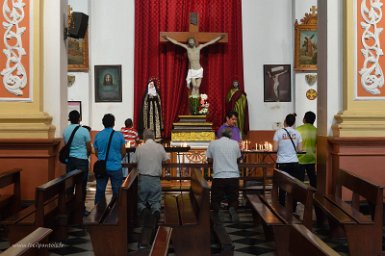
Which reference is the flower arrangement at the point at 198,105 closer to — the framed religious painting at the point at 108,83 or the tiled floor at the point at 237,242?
the framed religious painting at the point at 108,83

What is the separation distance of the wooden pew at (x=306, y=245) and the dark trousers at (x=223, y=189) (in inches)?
174

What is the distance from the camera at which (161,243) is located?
4.71m

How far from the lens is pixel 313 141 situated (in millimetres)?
9320

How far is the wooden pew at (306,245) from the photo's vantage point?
3.23 metres

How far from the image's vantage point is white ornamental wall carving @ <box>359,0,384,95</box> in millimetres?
8438

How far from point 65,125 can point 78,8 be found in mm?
6990

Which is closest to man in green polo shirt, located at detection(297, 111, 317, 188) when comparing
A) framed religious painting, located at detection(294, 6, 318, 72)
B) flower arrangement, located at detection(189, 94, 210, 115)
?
flower arrangement, located at detection(189, 94, 210, 115)

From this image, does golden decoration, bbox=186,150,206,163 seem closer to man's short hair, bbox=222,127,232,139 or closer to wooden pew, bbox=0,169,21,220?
man's short hair, bbox=222,127,232,139

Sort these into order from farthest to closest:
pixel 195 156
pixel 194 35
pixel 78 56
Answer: pixel 78 56 < pixel 194 35 < pixel 195 156

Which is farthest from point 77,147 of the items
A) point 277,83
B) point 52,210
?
point 277,83

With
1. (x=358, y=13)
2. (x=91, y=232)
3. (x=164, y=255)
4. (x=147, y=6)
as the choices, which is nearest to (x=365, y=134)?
(x=358, y=13)

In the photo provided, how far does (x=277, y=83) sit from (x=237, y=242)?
347 inches

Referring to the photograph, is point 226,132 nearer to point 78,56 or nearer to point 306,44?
point 306,44

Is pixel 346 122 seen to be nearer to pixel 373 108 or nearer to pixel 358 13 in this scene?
pixel 373 108
